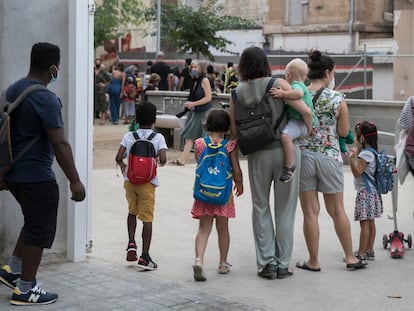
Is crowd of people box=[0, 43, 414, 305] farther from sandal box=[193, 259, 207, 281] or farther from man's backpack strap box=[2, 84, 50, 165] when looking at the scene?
man's backpack strap box=[2, 84, 50, 165]

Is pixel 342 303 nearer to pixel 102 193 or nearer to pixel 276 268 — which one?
pixel 276 268

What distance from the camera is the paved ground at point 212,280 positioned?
265 inches

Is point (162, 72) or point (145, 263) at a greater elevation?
point (162, 72)

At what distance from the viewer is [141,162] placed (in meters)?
7.71

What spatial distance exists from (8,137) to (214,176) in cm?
190

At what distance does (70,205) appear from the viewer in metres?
7.77

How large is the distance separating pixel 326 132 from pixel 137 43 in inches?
1547

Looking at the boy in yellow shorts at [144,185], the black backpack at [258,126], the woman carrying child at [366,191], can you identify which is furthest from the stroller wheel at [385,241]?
the boy in yellow shorts at [144,185]

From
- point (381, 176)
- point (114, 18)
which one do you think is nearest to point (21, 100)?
point (381, 176)

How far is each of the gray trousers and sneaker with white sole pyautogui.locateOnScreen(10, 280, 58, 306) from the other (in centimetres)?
192

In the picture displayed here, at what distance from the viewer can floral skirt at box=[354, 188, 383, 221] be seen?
27.3ft

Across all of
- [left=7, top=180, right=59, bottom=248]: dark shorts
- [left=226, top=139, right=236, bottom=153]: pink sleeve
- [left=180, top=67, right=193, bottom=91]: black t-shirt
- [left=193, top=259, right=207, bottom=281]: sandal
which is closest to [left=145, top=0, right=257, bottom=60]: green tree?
[left=180, top=67, right=193, bottom=91]: black t-shirt

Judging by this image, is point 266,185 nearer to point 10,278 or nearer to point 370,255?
point 370,255

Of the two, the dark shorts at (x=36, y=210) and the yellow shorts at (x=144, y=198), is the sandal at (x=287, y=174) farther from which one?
the dark shorts at (x=36, y=210)
